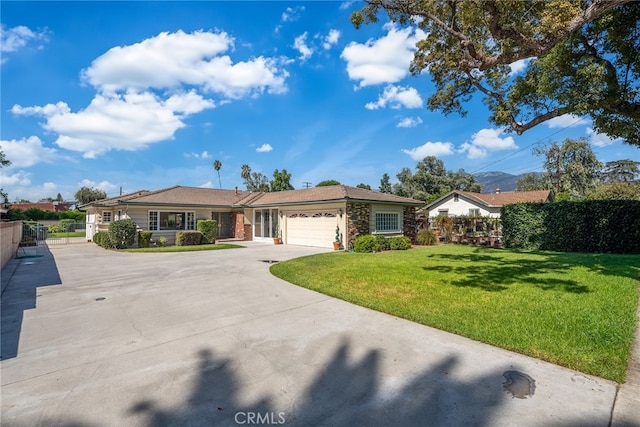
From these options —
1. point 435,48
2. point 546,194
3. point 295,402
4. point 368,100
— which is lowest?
point 295,402

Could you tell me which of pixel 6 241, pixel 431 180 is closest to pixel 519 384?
pixel 6 241

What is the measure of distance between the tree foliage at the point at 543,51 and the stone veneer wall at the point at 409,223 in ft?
28.6

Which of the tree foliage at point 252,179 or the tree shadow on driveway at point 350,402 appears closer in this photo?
the tree shadow on driveway at point 350,402

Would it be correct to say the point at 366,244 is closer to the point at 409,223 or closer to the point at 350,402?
the point at 409,223

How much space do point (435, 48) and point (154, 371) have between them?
12.3 metres

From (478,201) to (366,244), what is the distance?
18.0 metres

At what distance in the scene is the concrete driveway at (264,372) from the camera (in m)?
2.65

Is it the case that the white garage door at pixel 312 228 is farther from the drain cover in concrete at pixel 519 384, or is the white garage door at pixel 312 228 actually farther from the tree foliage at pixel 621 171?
the tree foliage at pixel 621 171

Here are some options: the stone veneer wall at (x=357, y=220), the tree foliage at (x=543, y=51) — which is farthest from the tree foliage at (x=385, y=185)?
the tree foliage at (x=543, y=51)

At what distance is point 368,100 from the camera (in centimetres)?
1822

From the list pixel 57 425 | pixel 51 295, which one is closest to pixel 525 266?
pixel 57 425

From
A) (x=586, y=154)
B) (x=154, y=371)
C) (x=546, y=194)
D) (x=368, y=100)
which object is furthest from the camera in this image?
(x=586, y=154)

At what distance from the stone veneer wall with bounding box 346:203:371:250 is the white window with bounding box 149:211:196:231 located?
11.1 metres

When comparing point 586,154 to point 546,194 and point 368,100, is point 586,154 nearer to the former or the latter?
point 546,194
